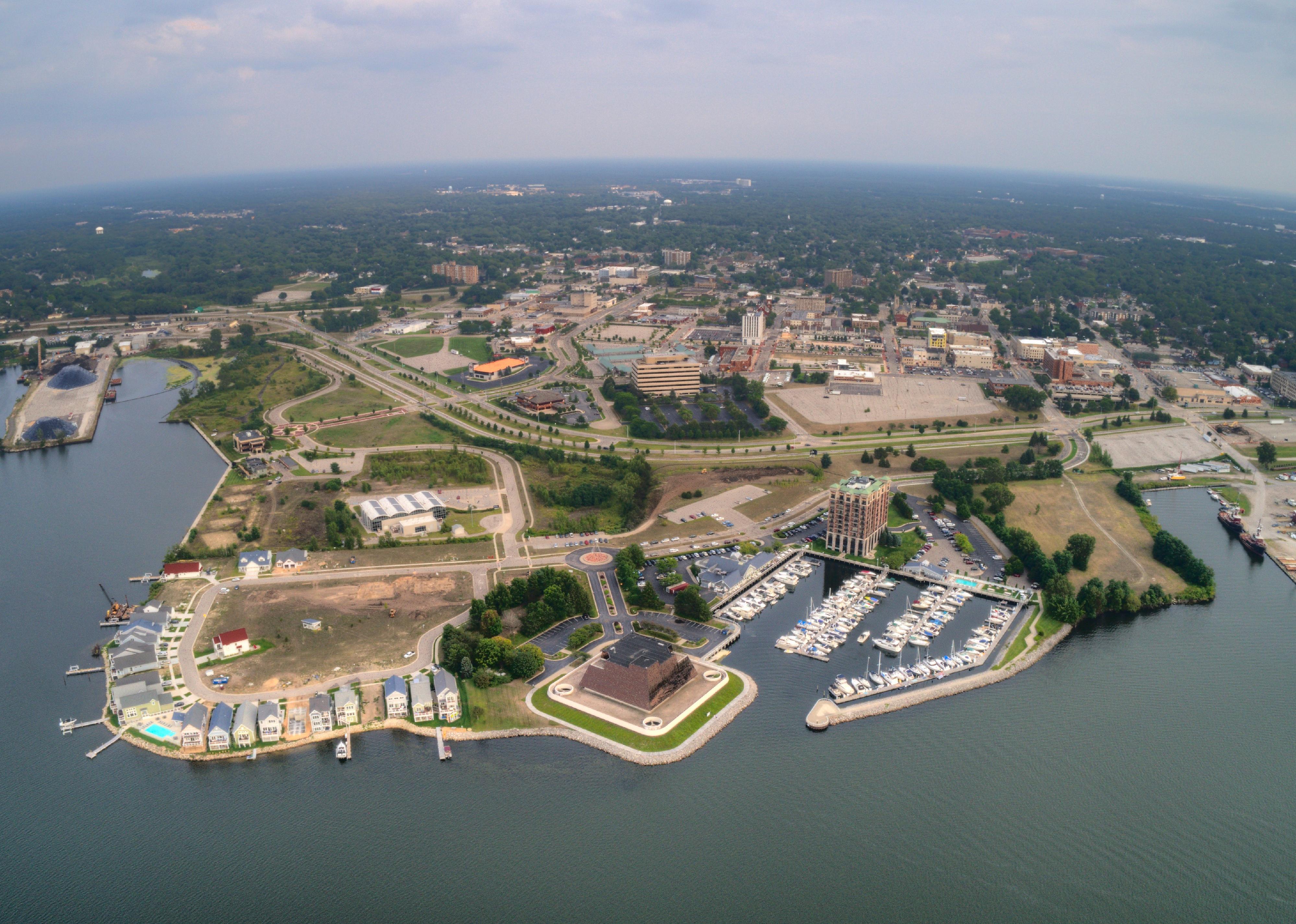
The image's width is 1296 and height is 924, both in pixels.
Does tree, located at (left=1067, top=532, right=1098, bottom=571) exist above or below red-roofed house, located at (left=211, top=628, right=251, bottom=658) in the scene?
above

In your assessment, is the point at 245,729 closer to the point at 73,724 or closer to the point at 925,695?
the point at 73,724

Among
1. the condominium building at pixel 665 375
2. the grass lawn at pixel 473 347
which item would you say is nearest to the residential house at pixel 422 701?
the condominium building at pixel 665 375

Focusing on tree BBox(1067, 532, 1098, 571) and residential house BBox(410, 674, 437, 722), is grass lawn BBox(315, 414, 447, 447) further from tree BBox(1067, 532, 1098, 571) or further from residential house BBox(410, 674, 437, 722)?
tree BBox(1067, 532, 1098, 571)

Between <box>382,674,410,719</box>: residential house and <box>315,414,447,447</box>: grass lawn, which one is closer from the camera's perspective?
<box>382,674,410,719</box>: residential house

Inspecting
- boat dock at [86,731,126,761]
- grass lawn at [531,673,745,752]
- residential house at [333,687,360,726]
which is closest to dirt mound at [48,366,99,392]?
boat dock at [86,731,126,761]

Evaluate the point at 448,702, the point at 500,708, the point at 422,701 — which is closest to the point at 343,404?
the point at 422,701

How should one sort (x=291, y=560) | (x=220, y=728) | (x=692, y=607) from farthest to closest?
(x=291, y=560), (x=692, y=607), (x=220, y=728)

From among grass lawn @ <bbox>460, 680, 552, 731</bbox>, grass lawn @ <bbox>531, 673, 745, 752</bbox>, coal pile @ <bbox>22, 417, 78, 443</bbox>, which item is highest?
grass lawn @ <bbox>531, 673, 745, 752</bbox>

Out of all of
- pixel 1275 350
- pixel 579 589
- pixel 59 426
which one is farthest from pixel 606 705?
pixel 1275 350

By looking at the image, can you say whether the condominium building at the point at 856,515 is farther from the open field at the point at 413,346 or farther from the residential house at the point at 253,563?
the open field at the point at 413,346
